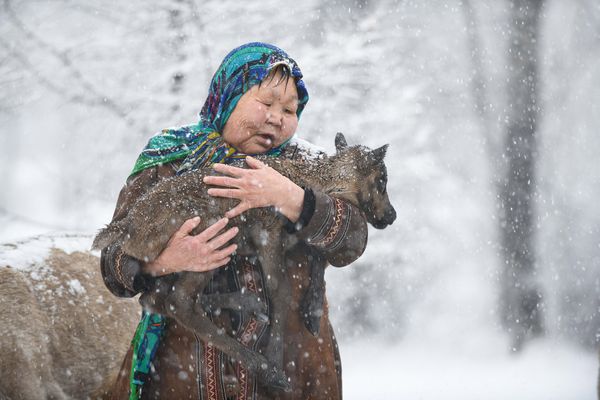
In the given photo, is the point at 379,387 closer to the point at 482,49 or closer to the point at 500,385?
the point at 500,385

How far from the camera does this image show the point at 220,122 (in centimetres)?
220

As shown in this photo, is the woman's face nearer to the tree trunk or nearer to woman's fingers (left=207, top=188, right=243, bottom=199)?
woman's fingers (left=207, top=188, right=243, bottom=199)

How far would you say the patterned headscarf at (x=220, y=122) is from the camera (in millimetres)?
2131

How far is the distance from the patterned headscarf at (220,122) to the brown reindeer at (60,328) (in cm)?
149

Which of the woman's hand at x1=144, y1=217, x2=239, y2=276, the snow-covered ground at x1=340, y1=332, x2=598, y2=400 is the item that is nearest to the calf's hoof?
the woman's hand at x1=144, y1=217, x2=239, y2=276

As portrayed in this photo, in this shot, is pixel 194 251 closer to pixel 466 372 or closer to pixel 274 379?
pixel 274 379

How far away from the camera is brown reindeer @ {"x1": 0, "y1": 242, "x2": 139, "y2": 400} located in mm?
2982

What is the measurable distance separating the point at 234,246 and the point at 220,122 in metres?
0.54

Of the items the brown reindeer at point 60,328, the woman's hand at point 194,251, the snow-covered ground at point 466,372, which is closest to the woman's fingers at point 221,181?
the woman's hand at point 194,251

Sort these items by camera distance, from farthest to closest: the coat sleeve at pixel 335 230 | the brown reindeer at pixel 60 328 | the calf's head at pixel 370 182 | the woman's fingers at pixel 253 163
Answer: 1. the brown reindeer at pixel 60 328
2. the calf's head at pixel 370 182
3. the woman's fingers at pixel 253 163
4. the coat sleeve at pixel 335 230

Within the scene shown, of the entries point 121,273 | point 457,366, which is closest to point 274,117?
point 121,273

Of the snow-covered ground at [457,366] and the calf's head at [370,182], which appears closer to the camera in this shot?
the calf's head at [370,182]

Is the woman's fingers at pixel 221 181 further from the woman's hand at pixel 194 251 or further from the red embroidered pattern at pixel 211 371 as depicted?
the red embroidered pattern at pixel 211 371

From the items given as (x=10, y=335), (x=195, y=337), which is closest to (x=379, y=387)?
(x=10, y=335)
